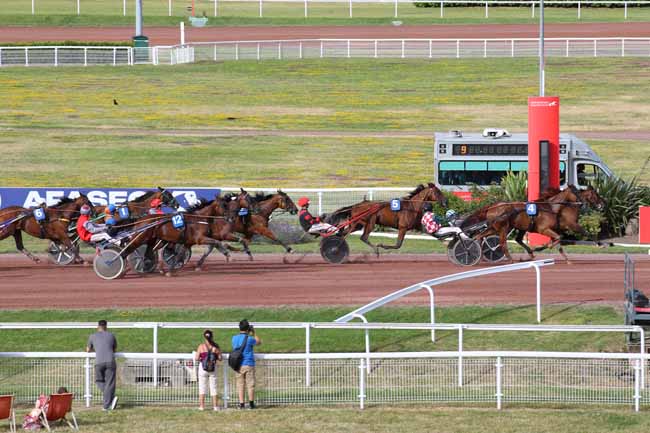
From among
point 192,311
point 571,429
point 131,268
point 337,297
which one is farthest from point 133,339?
point 571,429

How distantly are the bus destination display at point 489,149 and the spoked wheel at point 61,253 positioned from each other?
9847mm

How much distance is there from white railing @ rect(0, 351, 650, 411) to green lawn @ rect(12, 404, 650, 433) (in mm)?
244

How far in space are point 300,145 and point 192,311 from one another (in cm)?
2270

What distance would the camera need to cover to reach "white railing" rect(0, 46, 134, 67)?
180ft

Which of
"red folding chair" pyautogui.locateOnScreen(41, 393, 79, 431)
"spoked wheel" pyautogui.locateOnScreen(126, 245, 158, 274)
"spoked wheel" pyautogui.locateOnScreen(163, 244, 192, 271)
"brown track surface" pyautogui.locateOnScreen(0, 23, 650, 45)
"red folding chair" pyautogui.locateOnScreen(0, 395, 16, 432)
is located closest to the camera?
"red folding chair" pyautogui.locateOnScreen(0, 395, 16, 432)

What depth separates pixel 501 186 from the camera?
2961 cm

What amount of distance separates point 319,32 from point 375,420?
51779 mm

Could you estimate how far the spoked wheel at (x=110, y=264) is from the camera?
23.2 metres

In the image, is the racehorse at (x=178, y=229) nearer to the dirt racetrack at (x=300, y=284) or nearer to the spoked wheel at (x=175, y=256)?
the spoked wheel at (x=175, y=256)


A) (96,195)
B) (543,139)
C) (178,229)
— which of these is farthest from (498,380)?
(96,195)

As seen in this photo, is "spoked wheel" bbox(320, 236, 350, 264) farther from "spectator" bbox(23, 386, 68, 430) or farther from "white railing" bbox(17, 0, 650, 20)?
"white railing" bbox(17, 0, 650, 20)

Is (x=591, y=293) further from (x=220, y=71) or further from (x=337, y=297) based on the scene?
(x=220, y=71)

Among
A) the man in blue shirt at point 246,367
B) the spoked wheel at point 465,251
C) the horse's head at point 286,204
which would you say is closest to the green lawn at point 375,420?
the man in blue shirt at point 246,367

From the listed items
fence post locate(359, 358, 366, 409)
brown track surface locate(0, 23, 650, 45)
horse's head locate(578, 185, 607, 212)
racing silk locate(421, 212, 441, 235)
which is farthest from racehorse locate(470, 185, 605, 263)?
brown track surface locate(0, 23, 650, 45)
